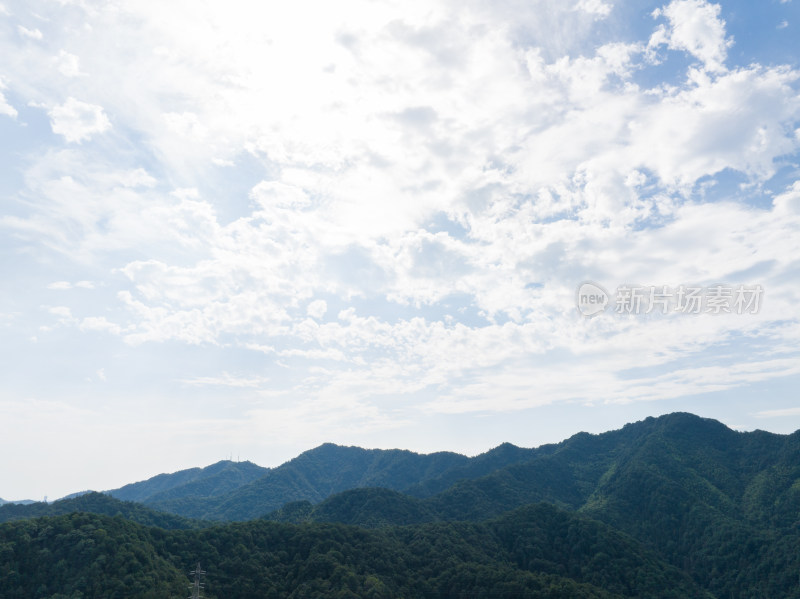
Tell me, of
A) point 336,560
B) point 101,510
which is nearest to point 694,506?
point 336,560

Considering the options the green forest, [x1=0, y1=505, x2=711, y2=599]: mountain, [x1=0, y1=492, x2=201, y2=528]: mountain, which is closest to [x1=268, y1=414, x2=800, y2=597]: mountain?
the green forest

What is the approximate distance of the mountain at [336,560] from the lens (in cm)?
7741

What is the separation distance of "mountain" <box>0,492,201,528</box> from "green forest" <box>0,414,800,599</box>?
0.77 m

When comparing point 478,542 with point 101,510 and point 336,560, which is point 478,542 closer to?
point 336,560

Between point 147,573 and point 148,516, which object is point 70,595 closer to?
point 147,573

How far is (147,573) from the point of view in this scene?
80.7 m

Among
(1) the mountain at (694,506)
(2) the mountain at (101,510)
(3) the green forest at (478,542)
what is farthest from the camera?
(2) the mountain at (101,510)

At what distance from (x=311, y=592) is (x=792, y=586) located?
108 metres

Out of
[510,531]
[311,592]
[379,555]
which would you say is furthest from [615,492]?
[311,592]

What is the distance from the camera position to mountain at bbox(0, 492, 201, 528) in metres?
154

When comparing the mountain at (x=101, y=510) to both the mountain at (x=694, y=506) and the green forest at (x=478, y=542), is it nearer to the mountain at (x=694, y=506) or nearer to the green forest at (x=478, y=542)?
the green forest at (x=478, y=542)

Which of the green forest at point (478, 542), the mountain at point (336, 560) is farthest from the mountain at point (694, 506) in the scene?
the mountain at point (336, 560)

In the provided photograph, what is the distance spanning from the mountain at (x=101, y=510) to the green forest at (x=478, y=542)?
2.52ft

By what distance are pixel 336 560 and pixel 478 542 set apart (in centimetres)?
4237
